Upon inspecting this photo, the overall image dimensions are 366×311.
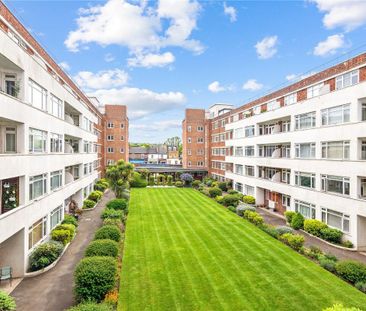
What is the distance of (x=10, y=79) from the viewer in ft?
51.7

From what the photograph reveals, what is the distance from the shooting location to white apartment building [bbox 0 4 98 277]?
45.8ft

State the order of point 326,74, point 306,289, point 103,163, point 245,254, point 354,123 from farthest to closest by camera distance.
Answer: point 103,163 < point 326,74 < point 354,123 < point 245,254 < point 306,289

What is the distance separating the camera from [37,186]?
18000 mm

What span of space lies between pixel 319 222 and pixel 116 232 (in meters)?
17.3

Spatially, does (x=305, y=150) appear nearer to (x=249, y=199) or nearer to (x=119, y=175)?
(x=249, y=199)

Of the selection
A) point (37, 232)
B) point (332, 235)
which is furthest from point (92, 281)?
point (332, 235)

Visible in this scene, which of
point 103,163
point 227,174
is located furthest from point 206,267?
point 103,163

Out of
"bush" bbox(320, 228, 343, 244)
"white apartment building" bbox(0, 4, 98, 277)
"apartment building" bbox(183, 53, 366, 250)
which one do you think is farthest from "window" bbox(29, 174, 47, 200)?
"apartment building" bbox(183, 53, 366, 250)

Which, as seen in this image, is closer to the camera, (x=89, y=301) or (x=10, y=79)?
(x=89, y=301)

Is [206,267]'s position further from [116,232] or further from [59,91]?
[59,91]

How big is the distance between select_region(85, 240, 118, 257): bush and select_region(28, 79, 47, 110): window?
967 centimetres

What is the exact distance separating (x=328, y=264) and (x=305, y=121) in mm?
15198

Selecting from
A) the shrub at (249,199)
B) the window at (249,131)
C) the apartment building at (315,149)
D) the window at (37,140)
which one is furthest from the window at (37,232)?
the window at (249,131)

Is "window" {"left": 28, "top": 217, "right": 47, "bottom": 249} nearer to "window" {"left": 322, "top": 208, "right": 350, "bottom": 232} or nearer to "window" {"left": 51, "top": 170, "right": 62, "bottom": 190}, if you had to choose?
"window" {"left": 51, "top": 170, "right": 62, "bottom": 190}
